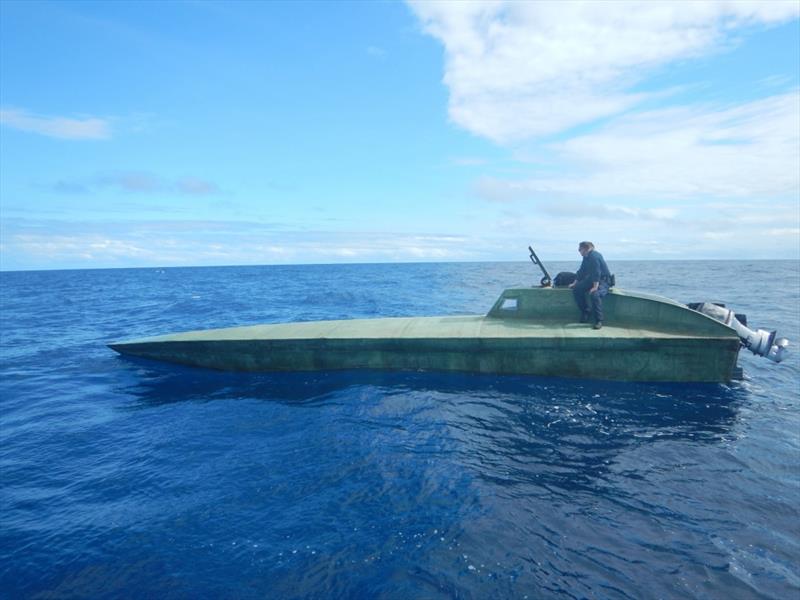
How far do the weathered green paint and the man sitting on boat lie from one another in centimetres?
50

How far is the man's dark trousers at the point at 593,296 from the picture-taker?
1420 cm

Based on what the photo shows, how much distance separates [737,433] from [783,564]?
500 cm

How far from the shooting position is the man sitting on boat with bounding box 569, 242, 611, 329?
13945 millimetres

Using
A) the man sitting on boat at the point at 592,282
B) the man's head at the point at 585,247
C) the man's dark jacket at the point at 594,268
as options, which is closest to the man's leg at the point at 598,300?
the man sitting on boat at the point at 592,282

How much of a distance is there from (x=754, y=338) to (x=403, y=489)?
12924 mm

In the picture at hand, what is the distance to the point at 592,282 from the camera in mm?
14125

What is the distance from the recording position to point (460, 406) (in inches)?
479

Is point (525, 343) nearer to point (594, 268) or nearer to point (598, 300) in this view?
point (598, 300)

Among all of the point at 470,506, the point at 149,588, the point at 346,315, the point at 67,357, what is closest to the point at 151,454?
the point at 149,588

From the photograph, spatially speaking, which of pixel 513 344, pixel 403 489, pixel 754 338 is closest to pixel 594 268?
pixel 513 344

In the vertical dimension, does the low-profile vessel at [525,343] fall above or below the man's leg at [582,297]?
below

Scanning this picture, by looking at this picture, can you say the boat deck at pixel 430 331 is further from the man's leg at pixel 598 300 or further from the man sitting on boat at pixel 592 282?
the man sitting on boat at pixel 592 282

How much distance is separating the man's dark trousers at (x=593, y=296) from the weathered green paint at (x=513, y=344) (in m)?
0.48

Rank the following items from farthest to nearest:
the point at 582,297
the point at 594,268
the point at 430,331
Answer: the point at 430,331, the point at 582,297, the point at 594,268
